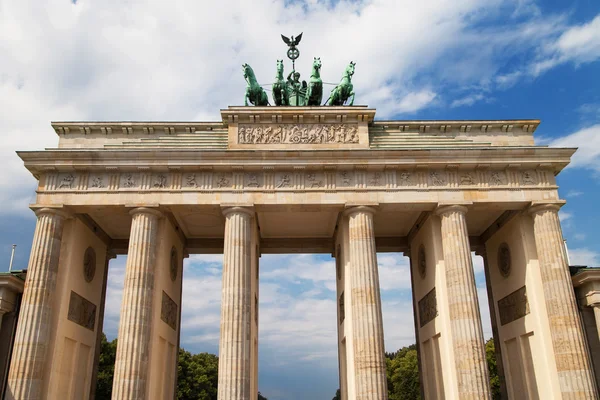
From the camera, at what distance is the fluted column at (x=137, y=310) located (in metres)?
22.5

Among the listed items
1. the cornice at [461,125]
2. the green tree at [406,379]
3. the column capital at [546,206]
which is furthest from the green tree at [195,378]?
the column capital at [546,206]

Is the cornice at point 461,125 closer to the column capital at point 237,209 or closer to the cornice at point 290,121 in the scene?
the cornice at point 290,121

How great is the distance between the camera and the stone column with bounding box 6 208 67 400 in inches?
886

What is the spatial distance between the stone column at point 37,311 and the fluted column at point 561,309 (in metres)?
23.6

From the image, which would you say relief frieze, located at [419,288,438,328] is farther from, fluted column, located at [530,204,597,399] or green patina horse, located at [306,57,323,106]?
green patina horse, located at [306,57,323,106]

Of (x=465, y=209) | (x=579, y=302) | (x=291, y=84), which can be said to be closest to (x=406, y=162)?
(x=465, y=209)

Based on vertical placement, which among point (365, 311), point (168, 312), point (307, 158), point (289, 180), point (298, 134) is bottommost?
point (365, 311)

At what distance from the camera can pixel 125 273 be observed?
2466 cm

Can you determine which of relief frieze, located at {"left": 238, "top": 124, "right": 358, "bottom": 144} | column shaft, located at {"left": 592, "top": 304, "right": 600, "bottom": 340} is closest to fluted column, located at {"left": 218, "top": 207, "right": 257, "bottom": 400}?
relief frieze, located at {"left": 238, "top": 124, "right": 358, "bottom": 144}

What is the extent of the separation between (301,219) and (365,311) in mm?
7905

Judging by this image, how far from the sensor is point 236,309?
938 inches

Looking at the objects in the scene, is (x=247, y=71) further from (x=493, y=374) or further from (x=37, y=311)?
(x=493, y=374)

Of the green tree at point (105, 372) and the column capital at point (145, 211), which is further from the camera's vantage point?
the green tree at point (105, 372)

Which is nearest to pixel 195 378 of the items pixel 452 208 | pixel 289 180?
pixel 289 180
